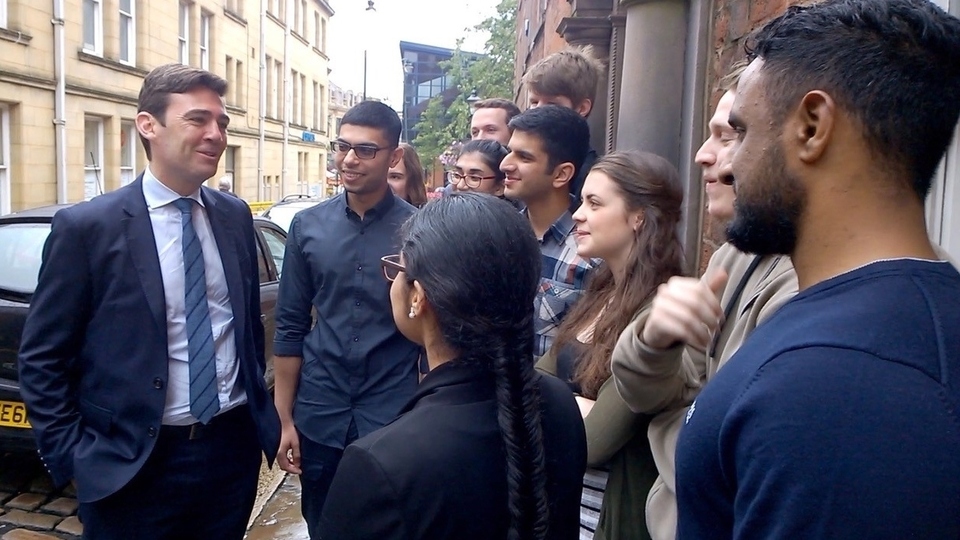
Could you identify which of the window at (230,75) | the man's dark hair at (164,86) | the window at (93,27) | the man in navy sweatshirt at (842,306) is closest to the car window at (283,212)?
the window at (93,27)

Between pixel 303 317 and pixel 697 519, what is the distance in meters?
2.22

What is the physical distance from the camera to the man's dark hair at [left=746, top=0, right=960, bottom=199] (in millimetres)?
961

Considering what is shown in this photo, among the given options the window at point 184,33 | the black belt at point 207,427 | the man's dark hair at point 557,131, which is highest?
the window at point 184,33

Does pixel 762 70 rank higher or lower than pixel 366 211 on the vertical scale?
higher

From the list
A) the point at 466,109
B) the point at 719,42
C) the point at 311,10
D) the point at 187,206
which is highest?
the point at 311,10

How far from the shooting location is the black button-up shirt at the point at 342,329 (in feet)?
9.32

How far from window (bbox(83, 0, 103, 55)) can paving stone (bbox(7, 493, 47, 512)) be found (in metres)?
15.3

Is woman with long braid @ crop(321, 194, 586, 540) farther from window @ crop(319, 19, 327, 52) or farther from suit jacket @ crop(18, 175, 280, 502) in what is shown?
window @ crop(319, 19, 327, 52)

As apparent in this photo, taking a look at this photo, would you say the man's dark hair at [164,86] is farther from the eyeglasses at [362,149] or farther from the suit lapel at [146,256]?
the eyeglasses at [362,149]

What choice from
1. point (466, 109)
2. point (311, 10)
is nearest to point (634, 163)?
point (466, 109)

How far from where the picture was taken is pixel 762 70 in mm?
1085

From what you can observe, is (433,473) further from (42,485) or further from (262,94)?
(262,94)

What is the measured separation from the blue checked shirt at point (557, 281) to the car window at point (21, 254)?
3.04m

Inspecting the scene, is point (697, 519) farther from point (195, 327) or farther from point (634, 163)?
point (195, 327)
